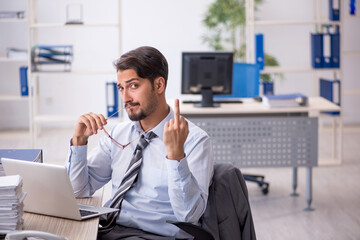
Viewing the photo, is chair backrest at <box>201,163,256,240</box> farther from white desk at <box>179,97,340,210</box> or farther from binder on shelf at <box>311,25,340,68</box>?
binder on shelf at <box>311,25,340,68</box>

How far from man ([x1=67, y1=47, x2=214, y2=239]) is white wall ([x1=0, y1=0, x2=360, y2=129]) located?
4733 mm

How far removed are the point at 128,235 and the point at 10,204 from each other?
1.71 ft

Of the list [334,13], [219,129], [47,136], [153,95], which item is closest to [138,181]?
[153,95]

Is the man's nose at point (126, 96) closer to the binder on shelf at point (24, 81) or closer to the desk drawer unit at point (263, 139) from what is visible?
the desk drawer unit at point (263, 139)

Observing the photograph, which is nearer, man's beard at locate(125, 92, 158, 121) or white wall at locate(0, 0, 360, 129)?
man's beard at locate(125, 92, 158, 121)

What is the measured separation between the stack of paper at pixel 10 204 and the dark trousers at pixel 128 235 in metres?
0.42

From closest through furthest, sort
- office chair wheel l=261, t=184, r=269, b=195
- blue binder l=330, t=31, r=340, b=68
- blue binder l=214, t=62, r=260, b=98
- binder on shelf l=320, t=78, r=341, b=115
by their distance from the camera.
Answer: office chair wheel l=261, t=184, r=269, b=195
blue binder l=214, t=62, r=260, b=98
blue binder l=330, t=31, r=340, b=68
binder on shelf l=320, t=78, r=341, b=115

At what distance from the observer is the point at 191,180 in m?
1.93

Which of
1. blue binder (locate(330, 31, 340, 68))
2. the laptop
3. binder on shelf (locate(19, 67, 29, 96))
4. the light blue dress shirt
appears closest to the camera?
the laptop

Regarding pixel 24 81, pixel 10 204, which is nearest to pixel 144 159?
pixel 10 204

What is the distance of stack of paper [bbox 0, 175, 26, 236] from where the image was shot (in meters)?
1.67

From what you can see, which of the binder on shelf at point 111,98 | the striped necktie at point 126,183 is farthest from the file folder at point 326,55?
the striped necktie at point 126,183

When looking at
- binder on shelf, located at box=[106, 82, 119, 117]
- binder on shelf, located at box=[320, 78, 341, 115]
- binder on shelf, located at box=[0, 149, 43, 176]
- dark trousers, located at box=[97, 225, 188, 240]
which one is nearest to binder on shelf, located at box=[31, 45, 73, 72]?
binder on shelf, located at box=[106, 82, 119, 117]

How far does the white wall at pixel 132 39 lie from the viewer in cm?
690
